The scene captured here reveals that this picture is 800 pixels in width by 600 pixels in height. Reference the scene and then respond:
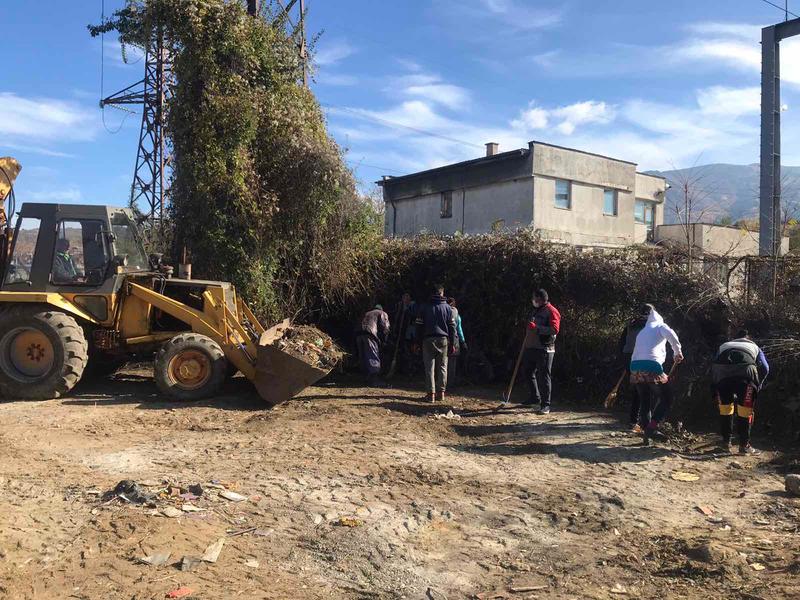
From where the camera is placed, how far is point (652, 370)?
802cm

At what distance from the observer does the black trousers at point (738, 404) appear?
7.64m

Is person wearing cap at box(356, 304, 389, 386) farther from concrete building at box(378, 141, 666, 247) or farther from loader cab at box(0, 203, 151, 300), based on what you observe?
concrete building at box(378, 141, 666, 247)

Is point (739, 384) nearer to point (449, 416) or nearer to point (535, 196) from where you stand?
point (449, 416)

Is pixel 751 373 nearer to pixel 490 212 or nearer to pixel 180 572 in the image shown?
pixel 180 572

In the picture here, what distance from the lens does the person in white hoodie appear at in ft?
26.3

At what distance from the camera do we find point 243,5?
467 inches

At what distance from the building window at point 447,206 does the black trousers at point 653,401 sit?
90.3 ft

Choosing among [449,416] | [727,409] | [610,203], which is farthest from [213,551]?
[610,203]

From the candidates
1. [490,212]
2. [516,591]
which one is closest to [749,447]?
[516,591]

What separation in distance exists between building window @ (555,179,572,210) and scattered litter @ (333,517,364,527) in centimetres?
2921

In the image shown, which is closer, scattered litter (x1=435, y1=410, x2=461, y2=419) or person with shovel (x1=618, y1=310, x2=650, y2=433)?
person with shovel (x1=618, y1=310, x2=650, y2=433)

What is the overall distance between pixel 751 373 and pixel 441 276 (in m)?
→ 5.94

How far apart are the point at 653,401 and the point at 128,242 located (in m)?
7.69

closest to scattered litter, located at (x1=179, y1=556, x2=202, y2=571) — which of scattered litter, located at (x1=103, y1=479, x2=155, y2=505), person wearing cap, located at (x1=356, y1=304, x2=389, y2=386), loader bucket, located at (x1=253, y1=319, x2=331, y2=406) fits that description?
scattered litter, located at (x1=103, y1=479, x2=155, y2=505)
